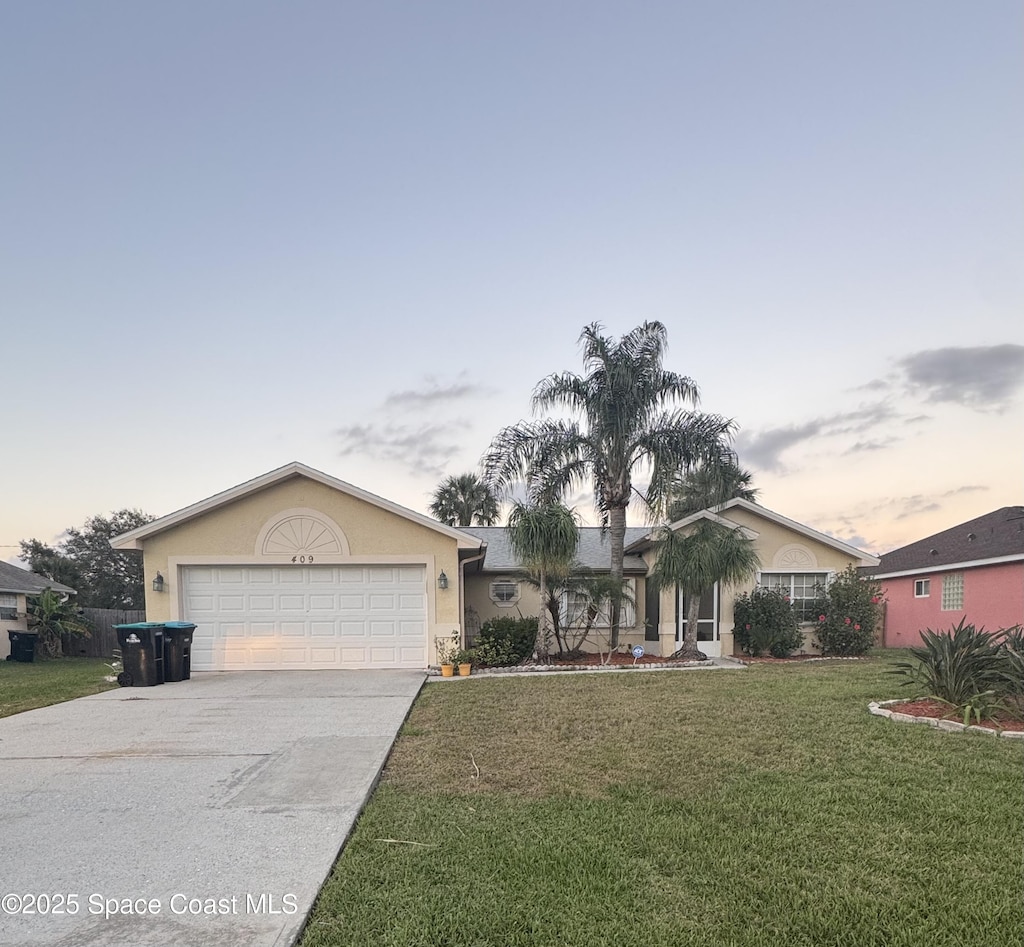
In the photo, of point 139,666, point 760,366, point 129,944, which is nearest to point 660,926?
point 129,944

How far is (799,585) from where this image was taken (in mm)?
15391

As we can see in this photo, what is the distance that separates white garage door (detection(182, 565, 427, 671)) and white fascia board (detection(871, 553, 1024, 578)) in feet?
50.9

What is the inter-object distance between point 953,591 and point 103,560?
38972mm

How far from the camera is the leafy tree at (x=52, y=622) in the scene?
17.9 meters

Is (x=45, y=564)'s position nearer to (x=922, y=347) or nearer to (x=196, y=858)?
(x=196, y=858)

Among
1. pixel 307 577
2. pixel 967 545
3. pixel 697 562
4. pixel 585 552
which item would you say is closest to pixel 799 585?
pixel 697 562

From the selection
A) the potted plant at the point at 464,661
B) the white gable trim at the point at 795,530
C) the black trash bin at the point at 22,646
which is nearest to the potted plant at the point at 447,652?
the potted plant at the point at 464,661

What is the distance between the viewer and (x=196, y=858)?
3.67 m

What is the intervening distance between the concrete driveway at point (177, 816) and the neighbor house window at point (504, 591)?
7.30 meters

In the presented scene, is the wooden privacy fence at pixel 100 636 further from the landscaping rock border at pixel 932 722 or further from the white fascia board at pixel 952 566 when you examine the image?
the white fascia board at pixel 952 566

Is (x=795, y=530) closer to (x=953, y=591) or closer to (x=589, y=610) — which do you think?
(x=589, y=610)

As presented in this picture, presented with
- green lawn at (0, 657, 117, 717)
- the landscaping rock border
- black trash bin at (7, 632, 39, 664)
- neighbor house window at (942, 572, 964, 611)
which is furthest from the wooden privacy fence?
neighbor house window at (942, 572, 964, 611)

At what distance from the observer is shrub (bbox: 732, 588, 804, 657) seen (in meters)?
14.2

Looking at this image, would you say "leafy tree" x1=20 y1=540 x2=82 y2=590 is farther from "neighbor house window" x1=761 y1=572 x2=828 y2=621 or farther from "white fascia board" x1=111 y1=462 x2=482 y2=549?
"neighbor house window" x1=761 y1=572 x2=828 y2=621
